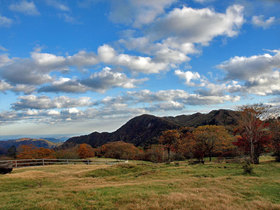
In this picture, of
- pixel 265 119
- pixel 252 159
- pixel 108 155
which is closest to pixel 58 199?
pixel 252 159

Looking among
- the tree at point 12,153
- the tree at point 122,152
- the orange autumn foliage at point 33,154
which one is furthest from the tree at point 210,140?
the tree at point 12,153

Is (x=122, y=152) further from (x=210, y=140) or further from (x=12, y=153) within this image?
(x=210, y=140)

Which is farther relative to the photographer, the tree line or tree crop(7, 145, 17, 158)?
tree crop(7, 145, 17, 158)

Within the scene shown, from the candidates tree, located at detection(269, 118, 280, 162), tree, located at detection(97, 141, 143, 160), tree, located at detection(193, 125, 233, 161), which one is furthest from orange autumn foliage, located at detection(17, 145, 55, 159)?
tree, located at detection(269, 118, 280, 162)

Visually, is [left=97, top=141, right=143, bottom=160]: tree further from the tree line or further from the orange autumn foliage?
the orange autumn foliage

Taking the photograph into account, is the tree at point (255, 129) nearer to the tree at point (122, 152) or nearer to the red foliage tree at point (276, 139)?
the red foliage tree at point (276, 139)

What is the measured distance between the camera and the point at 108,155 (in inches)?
3152

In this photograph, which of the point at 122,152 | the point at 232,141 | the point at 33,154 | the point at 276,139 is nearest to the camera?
the point at 276,139

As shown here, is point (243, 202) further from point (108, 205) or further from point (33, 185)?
point (33, 185)

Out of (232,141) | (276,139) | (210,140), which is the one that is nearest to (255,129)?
(276,139)

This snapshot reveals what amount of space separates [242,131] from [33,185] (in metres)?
34.4

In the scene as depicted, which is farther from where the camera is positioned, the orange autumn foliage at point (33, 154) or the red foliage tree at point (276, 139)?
the orange autumn foliage at point (33, 154)

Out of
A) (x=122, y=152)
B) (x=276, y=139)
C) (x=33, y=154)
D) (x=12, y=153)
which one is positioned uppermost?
(x=276, y=139)

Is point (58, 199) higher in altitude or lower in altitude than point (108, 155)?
higher
